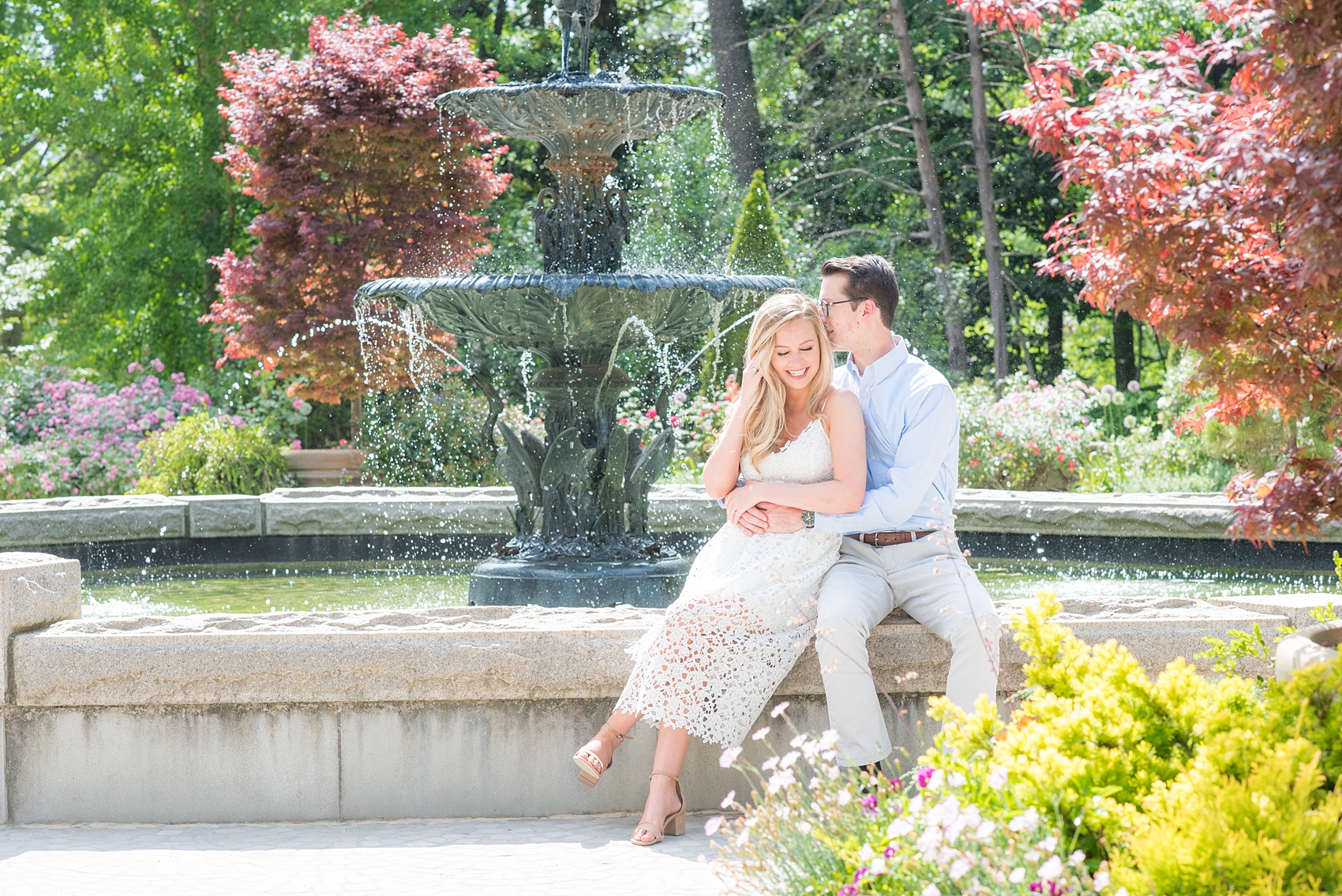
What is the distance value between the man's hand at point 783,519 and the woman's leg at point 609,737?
663 mm

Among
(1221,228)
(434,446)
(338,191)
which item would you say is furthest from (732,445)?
(338,191)

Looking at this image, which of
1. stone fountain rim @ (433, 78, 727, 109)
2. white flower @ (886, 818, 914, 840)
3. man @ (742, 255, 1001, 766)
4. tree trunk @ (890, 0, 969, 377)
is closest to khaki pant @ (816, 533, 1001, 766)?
man @ (742, 255, 1001, 766)

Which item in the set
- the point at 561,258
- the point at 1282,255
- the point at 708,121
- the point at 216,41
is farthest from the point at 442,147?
the point at 1282,255

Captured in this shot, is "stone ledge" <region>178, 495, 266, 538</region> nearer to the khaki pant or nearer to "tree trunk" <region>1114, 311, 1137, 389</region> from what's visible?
the khaki pant

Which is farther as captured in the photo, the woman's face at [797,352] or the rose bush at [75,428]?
the rose bush at [75,428]

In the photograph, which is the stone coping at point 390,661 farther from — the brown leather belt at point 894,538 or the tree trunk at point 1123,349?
the tree trunk at point 1123,349

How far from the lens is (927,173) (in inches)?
810

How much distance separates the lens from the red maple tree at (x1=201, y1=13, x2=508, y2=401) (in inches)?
550

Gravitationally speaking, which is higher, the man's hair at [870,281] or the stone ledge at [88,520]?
the man's hair at [870,281]

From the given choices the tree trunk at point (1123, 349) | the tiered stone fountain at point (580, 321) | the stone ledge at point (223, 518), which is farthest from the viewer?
the tree trunk at point (1123, 349)

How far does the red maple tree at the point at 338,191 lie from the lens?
14.0 meters

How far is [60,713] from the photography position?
149 inches

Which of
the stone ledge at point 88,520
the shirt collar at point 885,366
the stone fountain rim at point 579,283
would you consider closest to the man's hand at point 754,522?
the shirt collar at point 885,366

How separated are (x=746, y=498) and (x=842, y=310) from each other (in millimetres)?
651
